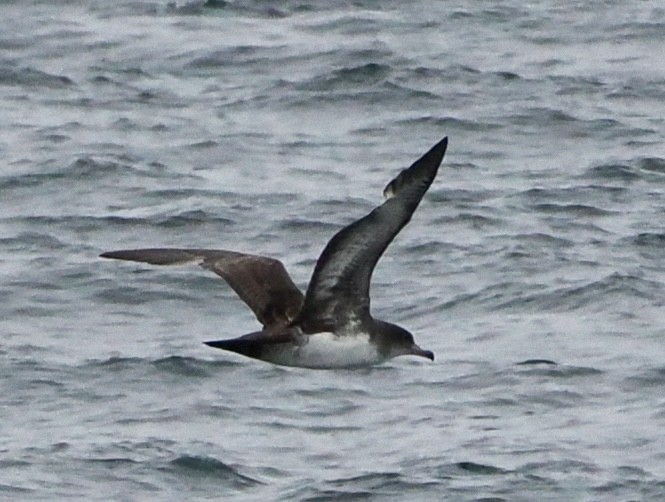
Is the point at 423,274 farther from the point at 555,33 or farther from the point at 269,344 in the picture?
the point at 555,33

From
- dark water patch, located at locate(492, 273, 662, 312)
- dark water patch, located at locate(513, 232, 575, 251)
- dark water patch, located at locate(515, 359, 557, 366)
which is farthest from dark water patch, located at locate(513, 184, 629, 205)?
dark water patch, located at locate(515, 359, 557, 366)

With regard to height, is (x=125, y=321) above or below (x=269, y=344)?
below

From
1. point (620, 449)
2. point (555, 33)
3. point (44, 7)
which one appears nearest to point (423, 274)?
point (620, 449)

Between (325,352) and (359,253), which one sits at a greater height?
(359,253)

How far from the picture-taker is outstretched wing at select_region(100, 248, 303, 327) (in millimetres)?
10305

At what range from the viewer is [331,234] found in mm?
16703

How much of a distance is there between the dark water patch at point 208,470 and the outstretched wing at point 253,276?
2.27 metres

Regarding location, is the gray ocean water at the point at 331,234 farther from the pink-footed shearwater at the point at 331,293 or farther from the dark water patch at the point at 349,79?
the pink-footed shearwater at the point at 331,293

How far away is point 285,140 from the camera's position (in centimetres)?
1912

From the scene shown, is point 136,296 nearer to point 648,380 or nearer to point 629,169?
point 648,380

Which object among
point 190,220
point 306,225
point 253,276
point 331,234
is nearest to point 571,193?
point 331,234

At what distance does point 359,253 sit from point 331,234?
7.13 m

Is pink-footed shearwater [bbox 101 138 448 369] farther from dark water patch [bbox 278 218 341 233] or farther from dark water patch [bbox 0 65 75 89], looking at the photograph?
dark water patch [bbox 0 65 75 89]

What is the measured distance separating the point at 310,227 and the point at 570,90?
454 centimetres
